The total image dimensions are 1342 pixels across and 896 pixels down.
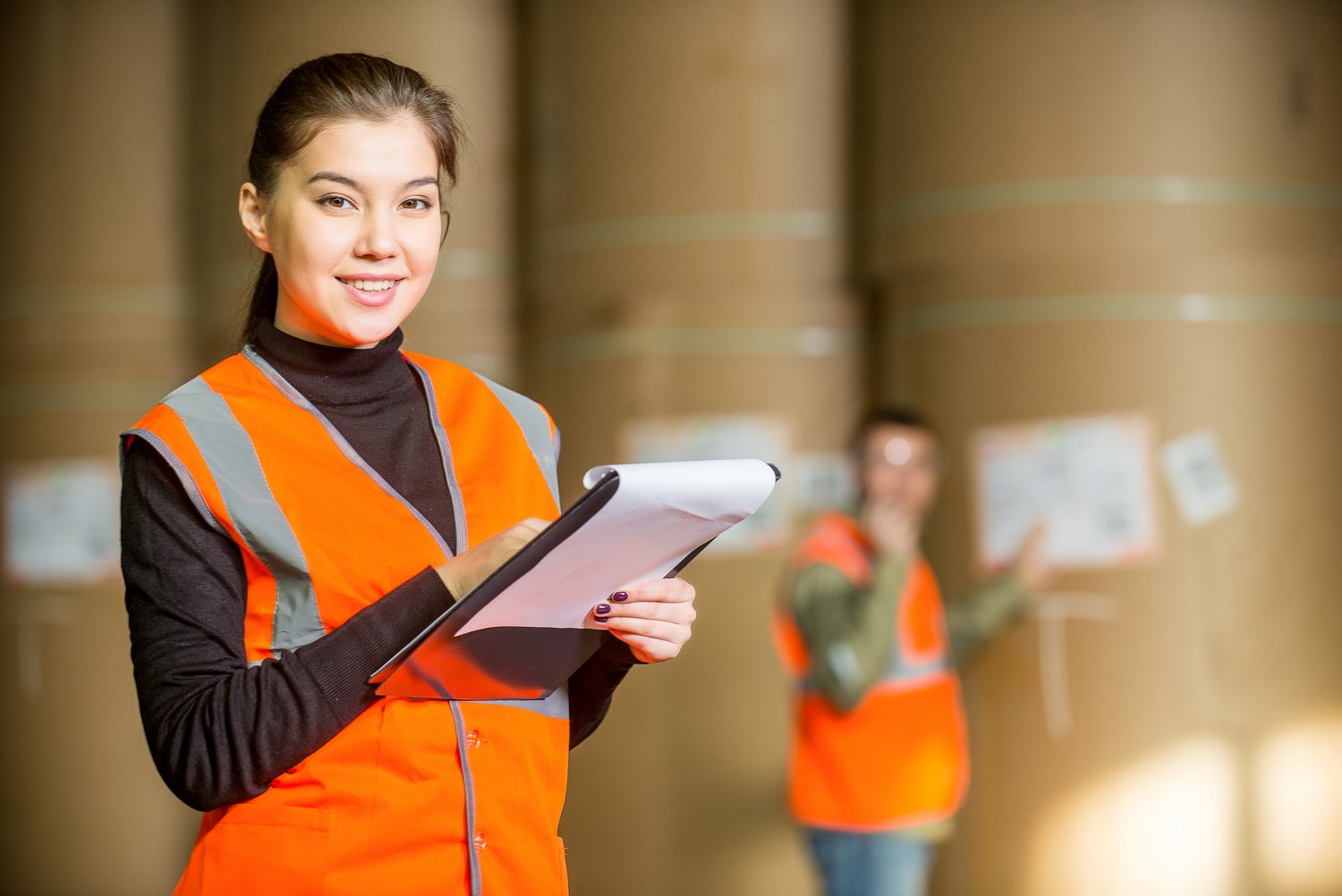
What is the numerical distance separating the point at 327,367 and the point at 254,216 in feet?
0.41

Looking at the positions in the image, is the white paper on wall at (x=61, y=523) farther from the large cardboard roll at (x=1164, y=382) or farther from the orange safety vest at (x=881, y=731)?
the large cardboard roll at (x=1164, y=382)

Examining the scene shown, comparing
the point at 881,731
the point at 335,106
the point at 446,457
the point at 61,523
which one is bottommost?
the point at 881,731

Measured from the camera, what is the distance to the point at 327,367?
1.05 metres

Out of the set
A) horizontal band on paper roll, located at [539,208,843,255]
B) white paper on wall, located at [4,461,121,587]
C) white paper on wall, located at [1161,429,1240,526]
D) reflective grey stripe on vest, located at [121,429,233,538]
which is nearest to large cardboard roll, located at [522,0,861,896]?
horizontal band on paper roll, located at [539,208,843,255]

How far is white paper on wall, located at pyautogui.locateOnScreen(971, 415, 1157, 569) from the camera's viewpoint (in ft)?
9.80

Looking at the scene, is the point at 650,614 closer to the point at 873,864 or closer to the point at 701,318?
the point at 873,864

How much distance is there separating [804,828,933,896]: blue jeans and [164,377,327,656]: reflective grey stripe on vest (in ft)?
6.36

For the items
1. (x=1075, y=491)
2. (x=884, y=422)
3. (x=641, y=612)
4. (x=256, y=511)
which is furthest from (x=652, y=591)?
(x=1075, y=491)

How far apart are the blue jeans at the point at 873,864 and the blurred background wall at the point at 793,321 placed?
0.40 m

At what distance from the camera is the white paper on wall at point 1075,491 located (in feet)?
9.80

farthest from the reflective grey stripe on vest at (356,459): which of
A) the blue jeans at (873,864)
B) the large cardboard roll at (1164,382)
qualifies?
the large cardboard roll at (1164,382)

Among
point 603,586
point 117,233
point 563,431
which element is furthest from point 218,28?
point 603,586

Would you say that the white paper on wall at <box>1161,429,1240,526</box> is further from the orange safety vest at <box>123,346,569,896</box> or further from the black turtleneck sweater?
the black turtleneck sweater

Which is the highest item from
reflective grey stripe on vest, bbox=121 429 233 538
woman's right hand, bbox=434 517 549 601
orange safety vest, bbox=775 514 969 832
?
reflective grey stripe on vest, bbox=121 429 233 538
